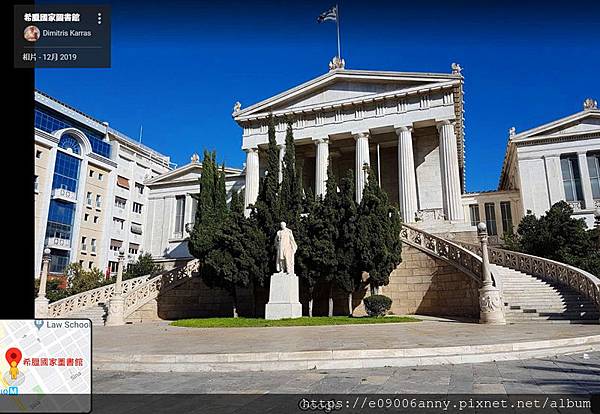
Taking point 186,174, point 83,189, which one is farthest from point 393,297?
point 83,189

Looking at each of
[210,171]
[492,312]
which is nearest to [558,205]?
[492,312]

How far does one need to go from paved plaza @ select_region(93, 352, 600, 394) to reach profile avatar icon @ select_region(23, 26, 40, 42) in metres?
4.50

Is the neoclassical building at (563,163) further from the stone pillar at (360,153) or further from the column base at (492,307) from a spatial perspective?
the column base at (492,307)

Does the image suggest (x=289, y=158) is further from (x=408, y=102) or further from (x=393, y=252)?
(x=408, y=102)

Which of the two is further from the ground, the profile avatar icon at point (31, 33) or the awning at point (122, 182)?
the awning at point (122, 182)

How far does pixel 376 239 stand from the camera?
60.5ft

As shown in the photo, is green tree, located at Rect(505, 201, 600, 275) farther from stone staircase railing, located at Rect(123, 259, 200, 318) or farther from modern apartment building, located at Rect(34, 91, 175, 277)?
modern apartment building, located at Rect(34, 91, 175, 277)

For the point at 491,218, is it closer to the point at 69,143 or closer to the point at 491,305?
the point at 491,305

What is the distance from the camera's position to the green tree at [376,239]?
1841cm

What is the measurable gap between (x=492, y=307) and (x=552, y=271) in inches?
217

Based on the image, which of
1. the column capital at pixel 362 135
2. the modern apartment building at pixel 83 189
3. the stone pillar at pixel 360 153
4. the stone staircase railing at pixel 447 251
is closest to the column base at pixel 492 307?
the stone staircase railing at pixel 447 251

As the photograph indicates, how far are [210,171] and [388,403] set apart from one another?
2204 cm

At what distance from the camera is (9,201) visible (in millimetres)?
3424

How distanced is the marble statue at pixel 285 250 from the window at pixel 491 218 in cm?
2617
